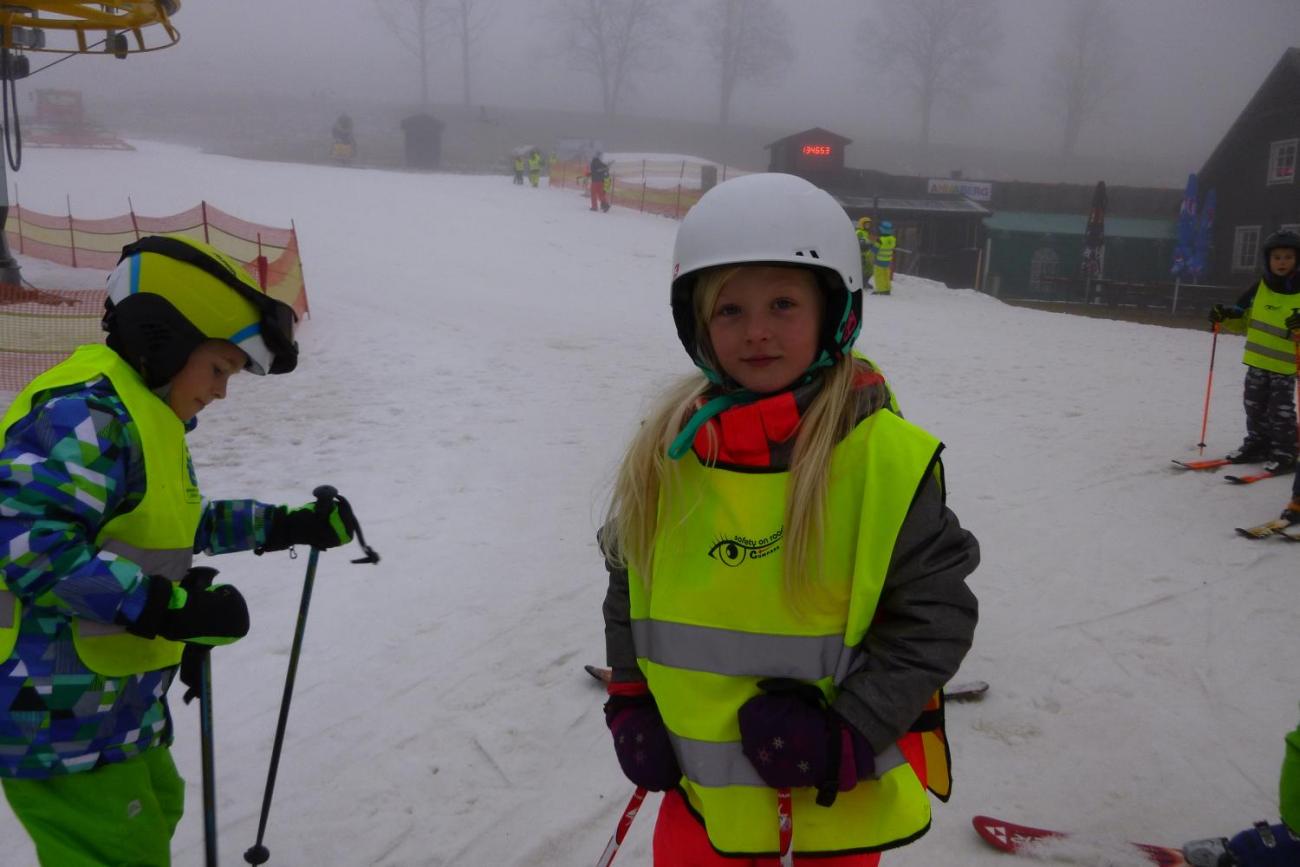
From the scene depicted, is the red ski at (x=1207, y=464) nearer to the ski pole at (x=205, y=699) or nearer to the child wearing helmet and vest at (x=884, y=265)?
the ski pole at (x=205, y=699)

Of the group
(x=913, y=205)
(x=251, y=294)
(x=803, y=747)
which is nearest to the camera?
(x=803, y=747)

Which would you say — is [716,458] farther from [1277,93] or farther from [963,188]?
[963,188]

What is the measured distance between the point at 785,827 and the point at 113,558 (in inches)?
59.3

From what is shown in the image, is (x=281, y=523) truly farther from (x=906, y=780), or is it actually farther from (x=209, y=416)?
(x=209, y=416)

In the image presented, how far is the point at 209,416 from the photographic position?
846cm

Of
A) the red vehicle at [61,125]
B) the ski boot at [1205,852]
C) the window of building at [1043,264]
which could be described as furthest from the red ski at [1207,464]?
the red vehicle at [61,125]

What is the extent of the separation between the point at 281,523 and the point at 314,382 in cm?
794

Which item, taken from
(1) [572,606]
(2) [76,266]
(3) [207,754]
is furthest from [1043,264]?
(3) [207,754]

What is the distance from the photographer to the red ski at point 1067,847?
2.92 m

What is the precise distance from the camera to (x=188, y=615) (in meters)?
1.93

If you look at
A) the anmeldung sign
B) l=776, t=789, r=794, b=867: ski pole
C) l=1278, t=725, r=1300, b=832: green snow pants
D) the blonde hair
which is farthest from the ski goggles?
the anmeldung sign

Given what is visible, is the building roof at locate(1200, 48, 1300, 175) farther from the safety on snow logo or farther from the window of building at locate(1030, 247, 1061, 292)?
the safety on snow logo

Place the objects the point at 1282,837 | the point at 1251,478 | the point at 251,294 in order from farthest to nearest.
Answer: the point at 1251,478
the point at 1282,837
the point at 251,294

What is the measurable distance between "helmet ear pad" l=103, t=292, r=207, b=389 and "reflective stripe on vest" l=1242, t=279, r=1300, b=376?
25.8 feet
